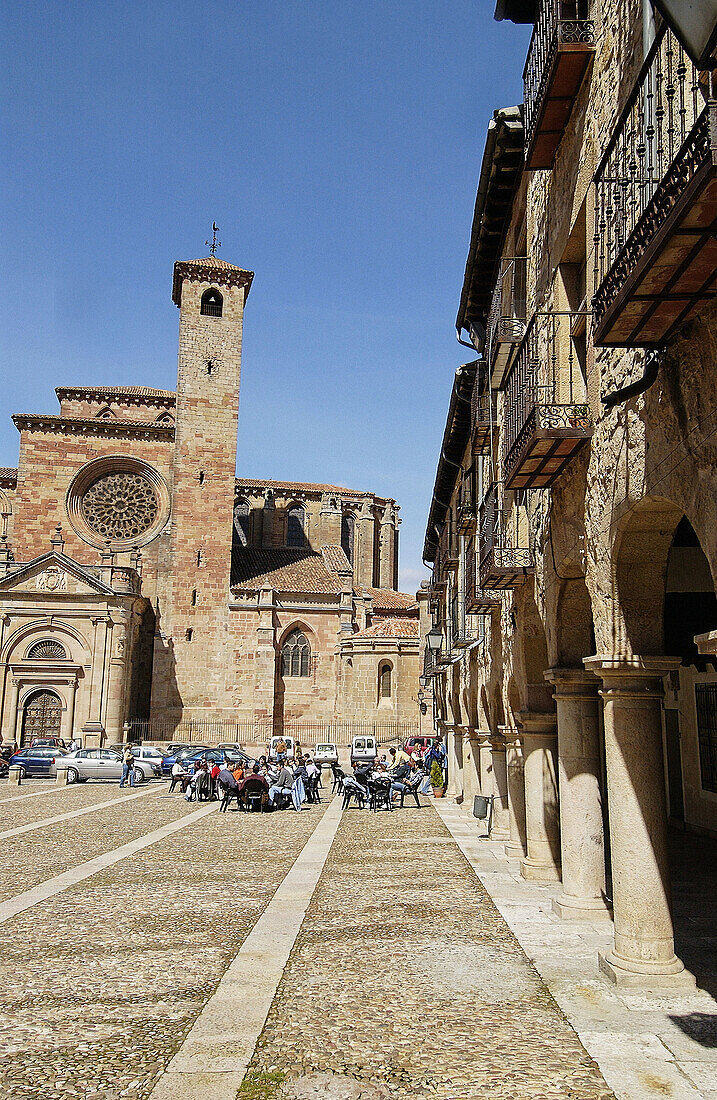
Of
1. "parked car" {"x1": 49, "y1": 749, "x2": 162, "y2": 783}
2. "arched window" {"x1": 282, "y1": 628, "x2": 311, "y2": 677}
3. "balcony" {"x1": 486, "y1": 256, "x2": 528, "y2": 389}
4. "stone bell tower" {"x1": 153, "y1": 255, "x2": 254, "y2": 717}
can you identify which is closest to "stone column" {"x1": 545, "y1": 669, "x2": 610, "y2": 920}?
"balcony" {"x1": 486, "y1": 256, "x2": 528, "y2": 389}

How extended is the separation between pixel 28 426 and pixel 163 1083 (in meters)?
45.6

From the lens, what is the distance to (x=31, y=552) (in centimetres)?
4553

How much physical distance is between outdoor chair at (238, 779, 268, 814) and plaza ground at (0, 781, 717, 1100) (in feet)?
27.0

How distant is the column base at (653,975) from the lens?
246 inches

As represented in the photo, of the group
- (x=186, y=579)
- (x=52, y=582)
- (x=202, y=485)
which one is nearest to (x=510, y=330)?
(x=52, y=582)

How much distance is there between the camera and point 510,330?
35.6ft

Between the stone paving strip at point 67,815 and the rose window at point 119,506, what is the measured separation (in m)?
22.9

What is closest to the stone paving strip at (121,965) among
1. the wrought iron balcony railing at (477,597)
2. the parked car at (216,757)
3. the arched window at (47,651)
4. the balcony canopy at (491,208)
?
the wrought iron balcony railing at (477,597)

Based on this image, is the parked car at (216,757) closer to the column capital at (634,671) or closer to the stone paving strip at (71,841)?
the stone paving strip at (71,841)

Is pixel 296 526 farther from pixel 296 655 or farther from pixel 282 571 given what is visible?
pixel 296 655

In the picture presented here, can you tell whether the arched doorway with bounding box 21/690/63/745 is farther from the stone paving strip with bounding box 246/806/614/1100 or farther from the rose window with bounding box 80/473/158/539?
the stone paving strip with bounding box 246/806/614/1100

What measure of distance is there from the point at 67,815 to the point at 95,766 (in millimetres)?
11141

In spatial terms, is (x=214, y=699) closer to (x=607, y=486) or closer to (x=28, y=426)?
(x=28, y=426)

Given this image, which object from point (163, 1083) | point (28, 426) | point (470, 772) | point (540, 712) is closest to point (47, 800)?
point (470, 772)
